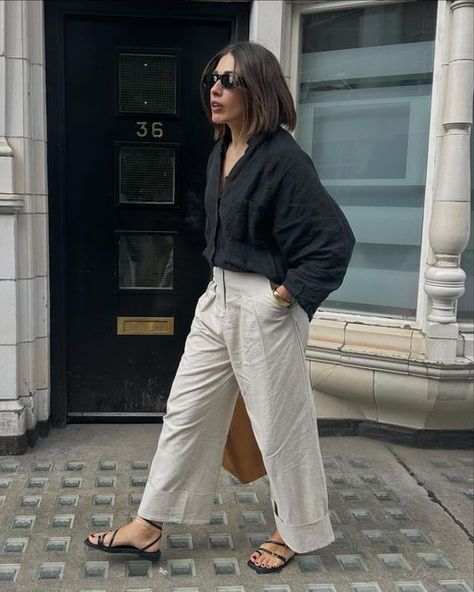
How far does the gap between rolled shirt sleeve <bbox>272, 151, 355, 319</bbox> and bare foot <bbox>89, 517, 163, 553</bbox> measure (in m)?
1.16

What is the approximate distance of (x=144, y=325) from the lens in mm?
4184

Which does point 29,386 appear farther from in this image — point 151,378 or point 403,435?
point 403,435

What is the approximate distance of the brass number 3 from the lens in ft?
13.1

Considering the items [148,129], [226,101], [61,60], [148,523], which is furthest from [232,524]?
[61,60]

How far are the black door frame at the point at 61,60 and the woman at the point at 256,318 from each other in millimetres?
1504

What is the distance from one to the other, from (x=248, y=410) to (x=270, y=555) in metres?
0.64

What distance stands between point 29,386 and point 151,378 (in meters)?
0.77

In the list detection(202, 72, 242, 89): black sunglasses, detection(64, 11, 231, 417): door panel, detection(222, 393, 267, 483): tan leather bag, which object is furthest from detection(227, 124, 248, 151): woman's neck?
detection(64, 11, 231, 417): door panel

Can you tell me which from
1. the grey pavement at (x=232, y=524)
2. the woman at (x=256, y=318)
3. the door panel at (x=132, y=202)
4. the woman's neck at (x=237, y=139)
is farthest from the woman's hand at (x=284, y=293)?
the door panel at (x=132, y=202)

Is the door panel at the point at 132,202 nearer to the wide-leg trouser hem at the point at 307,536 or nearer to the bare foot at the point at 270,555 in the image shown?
the bare foot at the point at 270,555

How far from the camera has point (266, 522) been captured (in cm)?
312

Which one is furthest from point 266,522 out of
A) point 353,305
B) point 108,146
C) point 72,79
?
point 72,79

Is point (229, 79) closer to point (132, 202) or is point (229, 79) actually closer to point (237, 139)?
point (237, 139)

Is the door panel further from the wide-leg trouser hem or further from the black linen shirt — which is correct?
the wide-leg trouser hem
